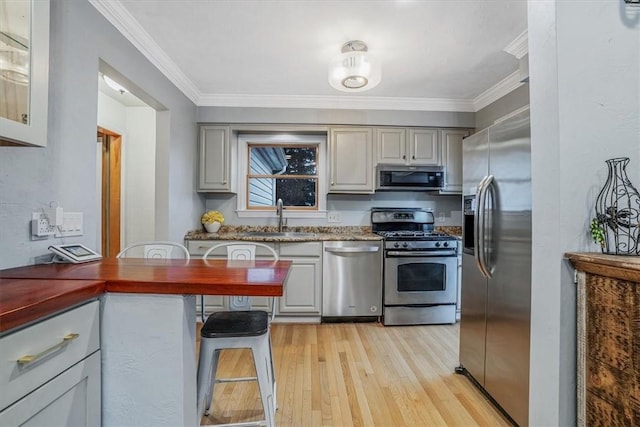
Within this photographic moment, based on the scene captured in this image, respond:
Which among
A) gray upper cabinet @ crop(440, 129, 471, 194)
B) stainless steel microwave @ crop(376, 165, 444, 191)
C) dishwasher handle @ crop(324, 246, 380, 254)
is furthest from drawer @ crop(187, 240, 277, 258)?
gray upper cabinet @ crop(440, 129, 471, 194)

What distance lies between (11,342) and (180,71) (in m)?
2.72

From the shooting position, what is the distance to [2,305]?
2.55 feet

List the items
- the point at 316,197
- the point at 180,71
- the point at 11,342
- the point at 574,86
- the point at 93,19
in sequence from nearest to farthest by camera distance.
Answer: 1. the point at 11,342
2. the point at 574,86
3. the point at 93,19
4. the point at 180,71
5. the point at 316,197

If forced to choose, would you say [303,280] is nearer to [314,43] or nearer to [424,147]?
[424,147]

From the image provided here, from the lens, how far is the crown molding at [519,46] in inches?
86.3

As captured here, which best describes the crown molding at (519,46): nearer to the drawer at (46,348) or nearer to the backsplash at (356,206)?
the backsplash at (356,206)

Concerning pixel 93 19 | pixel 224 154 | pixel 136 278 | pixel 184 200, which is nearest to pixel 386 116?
pixel 224 154

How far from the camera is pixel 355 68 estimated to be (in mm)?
2164

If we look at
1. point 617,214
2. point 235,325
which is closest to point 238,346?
point 235,325

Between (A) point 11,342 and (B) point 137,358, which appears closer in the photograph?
(A) point 11,342

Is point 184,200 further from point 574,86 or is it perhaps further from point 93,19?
point 574,86

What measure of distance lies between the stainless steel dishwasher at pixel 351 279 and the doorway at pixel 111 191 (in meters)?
2.55

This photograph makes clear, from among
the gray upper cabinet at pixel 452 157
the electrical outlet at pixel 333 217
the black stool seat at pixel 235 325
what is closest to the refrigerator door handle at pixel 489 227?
the black stool seat at pixel 235 325

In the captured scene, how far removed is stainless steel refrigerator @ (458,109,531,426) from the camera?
1.55 meters
